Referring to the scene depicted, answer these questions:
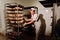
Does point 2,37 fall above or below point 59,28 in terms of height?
below

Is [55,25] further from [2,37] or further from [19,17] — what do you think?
[2,37]

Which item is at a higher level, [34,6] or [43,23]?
[34,6]

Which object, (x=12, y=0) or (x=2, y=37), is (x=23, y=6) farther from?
(x=2, y=37)

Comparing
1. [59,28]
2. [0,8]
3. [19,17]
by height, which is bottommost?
[59,28]

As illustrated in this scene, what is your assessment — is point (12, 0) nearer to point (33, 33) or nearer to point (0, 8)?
point (0, 8)

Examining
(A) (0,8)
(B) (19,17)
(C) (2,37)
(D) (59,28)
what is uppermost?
(A) (0,8)

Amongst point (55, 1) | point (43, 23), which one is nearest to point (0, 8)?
point (43, 23)

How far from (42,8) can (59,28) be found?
343mm

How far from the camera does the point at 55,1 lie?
1908mm

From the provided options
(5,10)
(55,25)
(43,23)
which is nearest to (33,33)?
(43,23)

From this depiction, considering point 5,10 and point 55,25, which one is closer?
point 55,25

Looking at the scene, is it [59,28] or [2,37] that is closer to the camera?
[59,28]

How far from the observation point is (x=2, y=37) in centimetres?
207

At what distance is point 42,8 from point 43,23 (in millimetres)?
200
